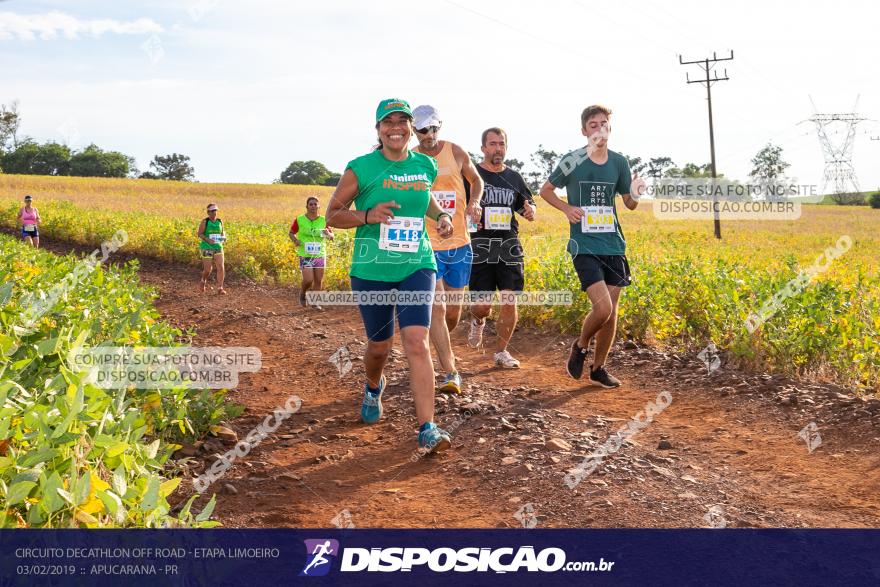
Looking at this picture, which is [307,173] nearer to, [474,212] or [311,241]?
[311,241]

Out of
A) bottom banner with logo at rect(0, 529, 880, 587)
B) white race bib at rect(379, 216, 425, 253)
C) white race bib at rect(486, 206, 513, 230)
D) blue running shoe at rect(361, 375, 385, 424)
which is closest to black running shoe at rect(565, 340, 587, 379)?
white race bib at rect(486, 206, 513, 230)

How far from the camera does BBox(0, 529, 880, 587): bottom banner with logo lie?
106 inches

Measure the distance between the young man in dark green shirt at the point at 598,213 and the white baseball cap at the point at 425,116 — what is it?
4.44ft

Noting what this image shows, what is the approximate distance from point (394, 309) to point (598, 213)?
2296mm

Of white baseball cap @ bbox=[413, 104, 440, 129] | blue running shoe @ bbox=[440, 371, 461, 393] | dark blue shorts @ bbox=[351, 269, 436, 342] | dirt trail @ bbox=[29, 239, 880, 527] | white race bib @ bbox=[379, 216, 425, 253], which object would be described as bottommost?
dirt trail @ bbox=[29, 239, 880, 527]

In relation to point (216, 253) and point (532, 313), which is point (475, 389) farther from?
point (216, 253)

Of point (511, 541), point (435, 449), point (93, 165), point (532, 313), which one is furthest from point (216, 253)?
point (93, 165)

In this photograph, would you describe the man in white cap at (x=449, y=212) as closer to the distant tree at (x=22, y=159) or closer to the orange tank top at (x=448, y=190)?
the orange tank top at (x=448, y=190)

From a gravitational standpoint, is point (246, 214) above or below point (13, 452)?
above

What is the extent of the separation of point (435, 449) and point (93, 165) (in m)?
102

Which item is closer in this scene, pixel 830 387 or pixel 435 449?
pixel 435 449

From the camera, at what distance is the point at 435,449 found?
15.5ft

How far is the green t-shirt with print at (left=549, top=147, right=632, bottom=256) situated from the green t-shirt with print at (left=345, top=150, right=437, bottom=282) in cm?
206

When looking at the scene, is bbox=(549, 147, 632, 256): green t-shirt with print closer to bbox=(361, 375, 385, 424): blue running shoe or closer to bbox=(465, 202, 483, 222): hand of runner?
bbox=(465, 202, 483, 222): hand of runner
